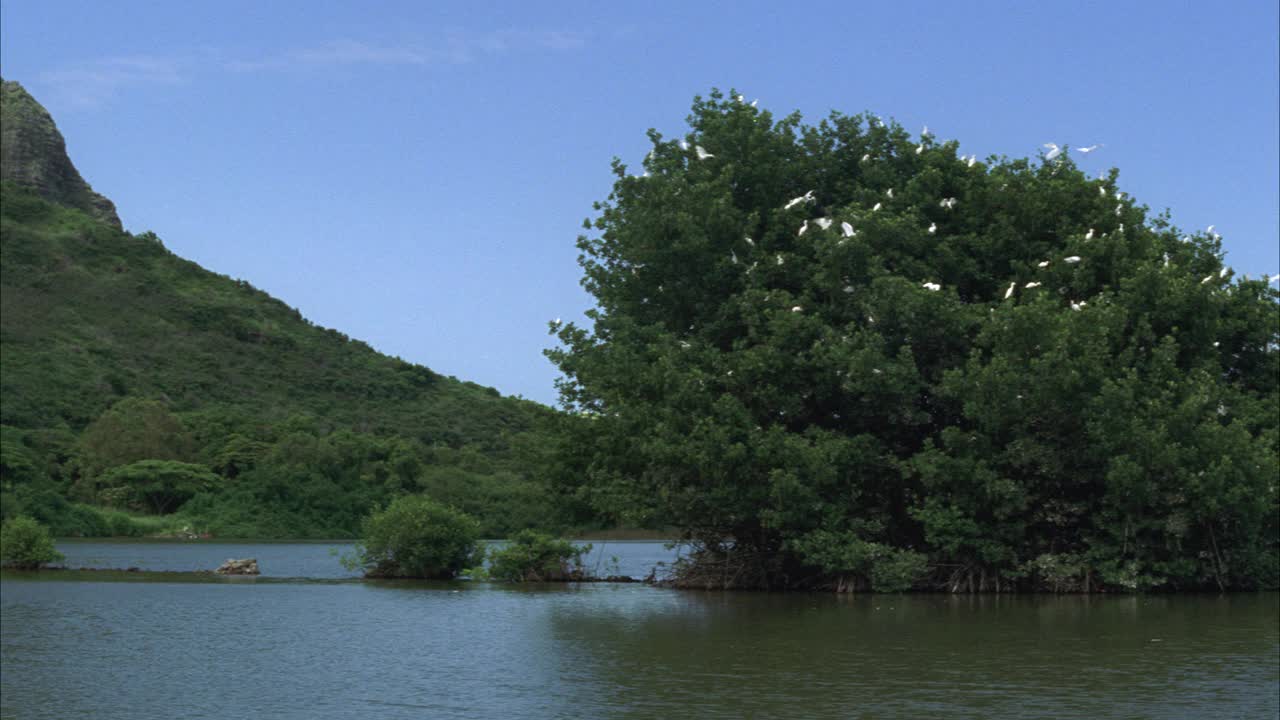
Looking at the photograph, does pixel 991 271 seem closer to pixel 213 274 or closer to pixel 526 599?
pixel 526 599

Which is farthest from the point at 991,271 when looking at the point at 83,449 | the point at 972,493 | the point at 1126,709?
the point at 83,449

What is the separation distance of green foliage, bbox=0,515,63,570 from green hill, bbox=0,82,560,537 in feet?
51.6

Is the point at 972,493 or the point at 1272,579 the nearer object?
the point at 972,493

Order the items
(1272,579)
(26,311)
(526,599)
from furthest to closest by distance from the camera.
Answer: (26,311)
(1272,579)
(526,599)

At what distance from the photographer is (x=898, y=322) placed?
89.1ft

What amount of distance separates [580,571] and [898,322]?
11.1 metres

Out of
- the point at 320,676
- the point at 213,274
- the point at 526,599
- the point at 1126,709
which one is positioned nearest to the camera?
the point at 1126,709

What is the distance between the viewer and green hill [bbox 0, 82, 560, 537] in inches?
2704

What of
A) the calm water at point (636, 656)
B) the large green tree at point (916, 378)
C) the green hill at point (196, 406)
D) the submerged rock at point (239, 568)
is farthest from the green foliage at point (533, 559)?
the green hill at point (196, 406)

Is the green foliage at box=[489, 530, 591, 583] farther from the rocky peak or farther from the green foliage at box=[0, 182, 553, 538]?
the rocky peak

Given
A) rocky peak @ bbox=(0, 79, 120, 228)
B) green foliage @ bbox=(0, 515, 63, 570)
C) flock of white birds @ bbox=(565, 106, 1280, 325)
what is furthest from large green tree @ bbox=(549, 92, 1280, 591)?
rocky peak @ bbox=(0, 79, 120, 228)

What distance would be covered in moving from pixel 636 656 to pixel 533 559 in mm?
15853

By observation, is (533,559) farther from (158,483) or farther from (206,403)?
(206,403)

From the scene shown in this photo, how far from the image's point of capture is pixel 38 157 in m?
140
